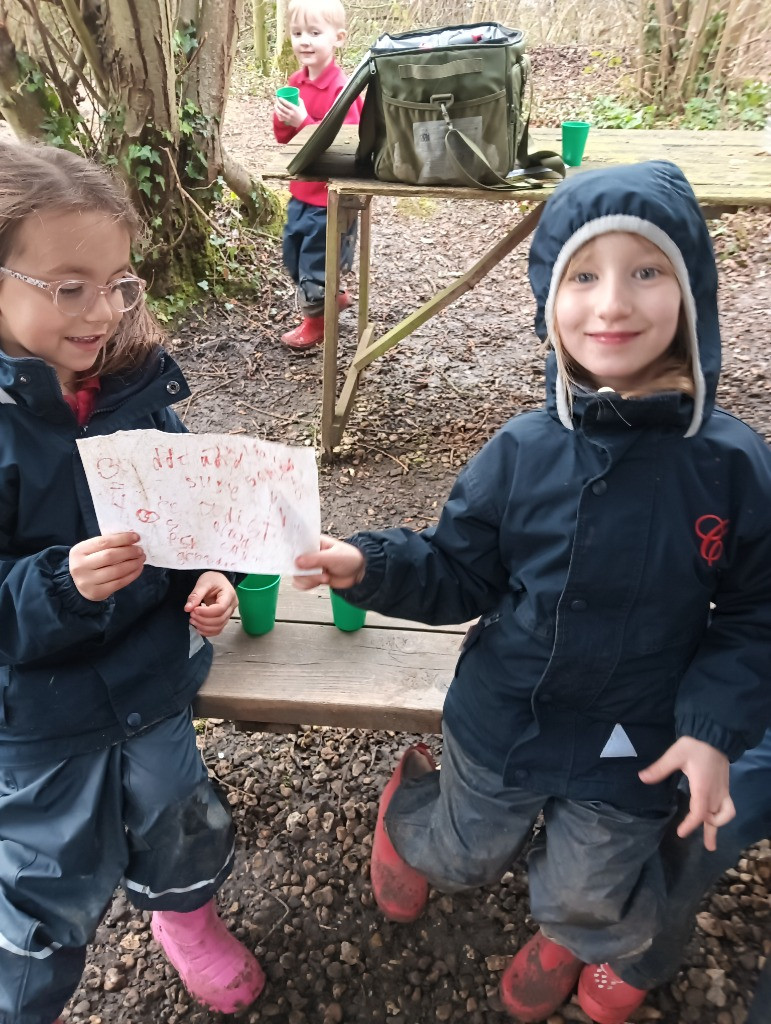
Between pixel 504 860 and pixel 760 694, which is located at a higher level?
pixel 760 694

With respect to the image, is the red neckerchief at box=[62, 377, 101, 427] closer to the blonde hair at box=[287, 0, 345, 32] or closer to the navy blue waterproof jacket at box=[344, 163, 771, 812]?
the navy blue waterproof jacket at box=[344, 163, 771, 812]

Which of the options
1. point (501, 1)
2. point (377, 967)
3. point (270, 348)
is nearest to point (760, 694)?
point (377, 967)

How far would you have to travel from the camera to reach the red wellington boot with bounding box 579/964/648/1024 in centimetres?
170

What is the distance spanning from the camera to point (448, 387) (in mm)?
4414

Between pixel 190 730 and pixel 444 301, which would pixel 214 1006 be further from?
pixel 444 301

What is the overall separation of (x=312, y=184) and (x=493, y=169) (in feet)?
5.98

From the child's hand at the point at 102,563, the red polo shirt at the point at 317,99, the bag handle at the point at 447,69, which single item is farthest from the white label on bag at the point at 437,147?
the child's hand at the point at 102,563

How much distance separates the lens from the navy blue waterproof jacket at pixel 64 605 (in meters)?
1.43

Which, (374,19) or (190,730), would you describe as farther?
(374,19)

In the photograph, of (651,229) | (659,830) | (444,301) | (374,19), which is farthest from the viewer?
(374,19)

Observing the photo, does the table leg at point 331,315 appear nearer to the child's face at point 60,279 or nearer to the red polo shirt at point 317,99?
the red polo shirt at point 317,99

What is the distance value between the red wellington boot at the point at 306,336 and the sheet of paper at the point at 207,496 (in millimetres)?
3423

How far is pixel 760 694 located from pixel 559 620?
1.28 ft

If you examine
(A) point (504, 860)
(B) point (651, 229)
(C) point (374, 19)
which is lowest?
(A) point (504, 860)
